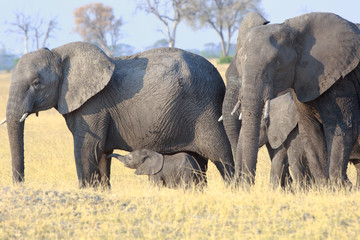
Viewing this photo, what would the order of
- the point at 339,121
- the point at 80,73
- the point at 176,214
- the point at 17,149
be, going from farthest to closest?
the point at 80,73
the point at 17,149
the point at 339,121
the point at 176,214

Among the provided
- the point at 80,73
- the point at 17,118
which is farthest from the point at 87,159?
the point at 80,73

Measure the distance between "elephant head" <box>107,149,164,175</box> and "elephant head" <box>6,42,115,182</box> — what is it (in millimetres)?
1036

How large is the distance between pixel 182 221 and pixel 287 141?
3534 millimetres

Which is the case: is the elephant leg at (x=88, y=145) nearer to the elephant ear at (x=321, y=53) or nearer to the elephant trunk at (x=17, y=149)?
the elephant trunk at (x=17, y=149)

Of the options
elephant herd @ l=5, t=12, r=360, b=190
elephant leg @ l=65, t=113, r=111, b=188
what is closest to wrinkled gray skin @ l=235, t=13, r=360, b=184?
elephant herd @ l=5, t=12, r=360, b=190

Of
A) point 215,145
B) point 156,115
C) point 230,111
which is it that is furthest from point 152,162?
point 230,111

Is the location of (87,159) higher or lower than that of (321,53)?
lower

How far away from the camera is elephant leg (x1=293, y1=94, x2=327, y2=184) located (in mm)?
7859

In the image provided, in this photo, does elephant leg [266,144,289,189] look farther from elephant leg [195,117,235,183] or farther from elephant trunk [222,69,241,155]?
elephant trunk [222,69,241,155]

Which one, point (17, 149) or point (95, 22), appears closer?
point (17, 149)

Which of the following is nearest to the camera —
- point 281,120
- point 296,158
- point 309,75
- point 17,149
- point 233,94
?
point 309,75

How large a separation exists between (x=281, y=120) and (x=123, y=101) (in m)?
2.13

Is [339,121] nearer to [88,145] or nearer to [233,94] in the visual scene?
[233,94]

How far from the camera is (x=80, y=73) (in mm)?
8789
